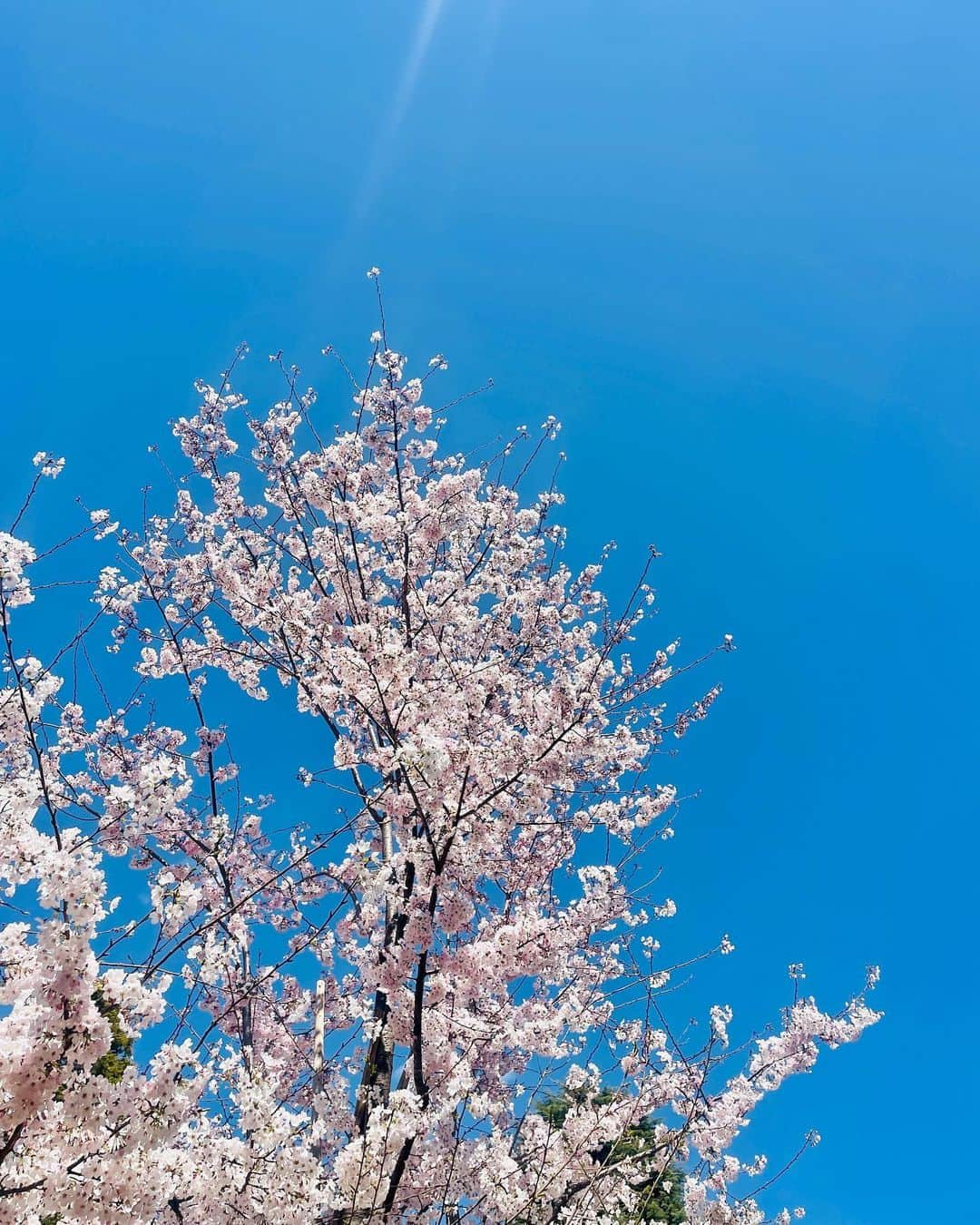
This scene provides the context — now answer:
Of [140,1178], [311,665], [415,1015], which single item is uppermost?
[311,665]

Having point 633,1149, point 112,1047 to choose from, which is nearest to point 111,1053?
point 112,1047

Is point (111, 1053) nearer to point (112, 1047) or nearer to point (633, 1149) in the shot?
point (112, 1047)

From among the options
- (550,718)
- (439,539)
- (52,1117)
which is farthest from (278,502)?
(52,1117)

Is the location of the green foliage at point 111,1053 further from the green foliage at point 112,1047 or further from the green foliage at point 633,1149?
the green foliage at point 633,1149

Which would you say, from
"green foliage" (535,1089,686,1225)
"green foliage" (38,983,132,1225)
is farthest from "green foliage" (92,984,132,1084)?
"green foliage" (535,1089,686,1225)

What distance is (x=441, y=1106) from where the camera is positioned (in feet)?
13.0

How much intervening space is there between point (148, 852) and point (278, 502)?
3.76 meters

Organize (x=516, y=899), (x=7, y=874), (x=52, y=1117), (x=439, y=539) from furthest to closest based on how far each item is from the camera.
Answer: (x=439, y=539)
(x=516, y=899)
(x=7, y=874)
(x=52, y=1117)

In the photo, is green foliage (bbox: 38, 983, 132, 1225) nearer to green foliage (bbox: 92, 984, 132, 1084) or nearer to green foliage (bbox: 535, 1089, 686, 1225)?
green foliage (bbox: 92, 984, 132, 1084)

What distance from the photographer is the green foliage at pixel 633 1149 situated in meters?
4.51

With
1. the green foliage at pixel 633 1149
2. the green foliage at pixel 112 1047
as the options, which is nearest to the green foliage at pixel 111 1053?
the green foliage at pixel 112 1047

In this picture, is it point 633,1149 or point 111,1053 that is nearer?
point 111,1053

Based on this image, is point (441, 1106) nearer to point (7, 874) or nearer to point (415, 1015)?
point (415, 1015)

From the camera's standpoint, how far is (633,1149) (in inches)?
298
